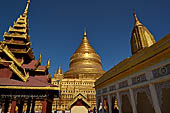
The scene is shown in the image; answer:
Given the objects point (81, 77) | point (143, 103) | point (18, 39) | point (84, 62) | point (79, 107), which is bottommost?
point (79, 107)

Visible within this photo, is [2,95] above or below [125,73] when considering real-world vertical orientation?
below

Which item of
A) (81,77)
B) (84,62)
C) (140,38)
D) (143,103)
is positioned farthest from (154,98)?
(84,62)

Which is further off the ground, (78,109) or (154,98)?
(154,98)

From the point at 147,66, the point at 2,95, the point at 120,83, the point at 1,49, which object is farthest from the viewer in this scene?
the point at 1,49

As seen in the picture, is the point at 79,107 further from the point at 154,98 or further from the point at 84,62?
the point at 84,62

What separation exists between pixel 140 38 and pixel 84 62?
21938 millimetres

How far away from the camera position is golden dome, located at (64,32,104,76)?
32844mm

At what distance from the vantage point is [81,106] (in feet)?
38.9

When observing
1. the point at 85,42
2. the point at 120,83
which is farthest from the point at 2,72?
the point at 85,42

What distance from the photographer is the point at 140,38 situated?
15398 millimetres

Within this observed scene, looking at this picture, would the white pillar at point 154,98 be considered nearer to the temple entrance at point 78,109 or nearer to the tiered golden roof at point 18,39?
the temple entrance at point 78,109

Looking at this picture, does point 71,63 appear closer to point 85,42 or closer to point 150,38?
point 85,42

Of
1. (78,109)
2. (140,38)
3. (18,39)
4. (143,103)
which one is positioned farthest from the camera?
(140,38)

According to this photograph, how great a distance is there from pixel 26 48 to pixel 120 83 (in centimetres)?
1112
